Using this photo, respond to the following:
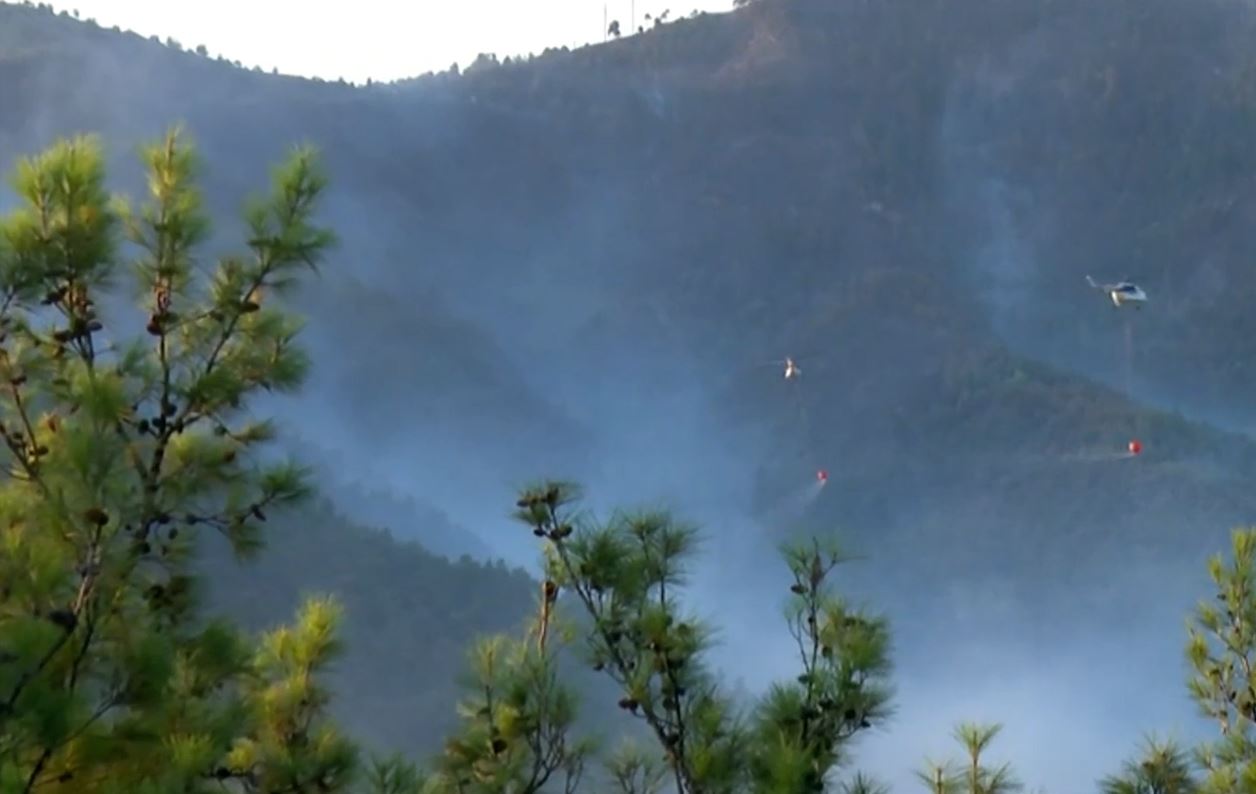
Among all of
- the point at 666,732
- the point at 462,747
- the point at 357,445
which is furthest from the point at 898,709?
the point at 357,445

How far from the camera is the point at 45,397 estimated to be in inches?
138

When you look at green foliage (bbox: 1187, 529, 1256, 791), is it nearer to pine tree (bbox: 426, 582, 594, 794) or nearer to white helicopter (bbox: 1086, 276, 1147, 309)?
pine tree (bbox: 426, 582, 594, 794)

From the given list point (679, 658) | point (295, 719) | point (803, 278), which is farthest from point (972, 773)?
point (803, 278)

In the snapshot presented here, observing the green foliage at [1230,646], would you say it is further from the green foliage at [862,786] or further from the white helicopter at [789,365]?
the white helicopter at [789,365]

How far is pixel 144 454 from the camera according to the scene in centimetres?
351

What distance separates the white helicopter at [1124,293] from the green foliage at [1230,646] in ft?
57.0

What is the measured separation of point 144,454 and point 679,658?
114 centimetres

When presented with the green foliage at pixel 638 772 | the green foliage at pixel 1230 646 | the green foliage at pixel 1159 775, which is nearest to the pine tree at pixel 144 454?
the green foliage at pixel 638 772

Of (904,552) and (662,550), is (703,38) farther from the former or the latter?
(662,550)

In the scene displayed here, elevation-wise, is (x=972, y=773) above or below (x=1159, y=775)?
below

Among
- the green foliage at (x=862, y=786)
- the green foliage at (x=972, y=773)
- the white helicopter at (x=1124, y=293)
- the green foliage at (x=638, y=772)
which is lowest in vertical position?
the green foliage at (x=862, y=786)

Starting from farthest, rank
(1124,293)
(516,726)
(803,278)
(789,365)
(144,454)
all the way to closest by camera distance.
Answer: (803,278) < (789,365) < (1124,293) < (516,726) < (144,454)

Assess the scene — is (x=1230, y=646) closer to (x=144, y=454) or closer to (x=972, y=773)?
(x=972, y=773)

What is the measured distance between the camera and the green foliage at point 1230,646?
13.9ft
